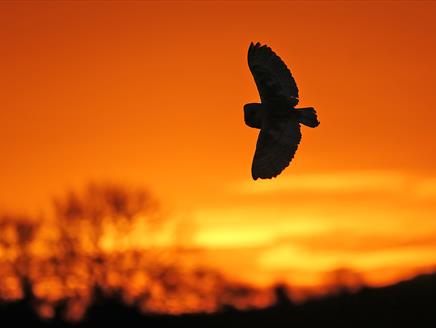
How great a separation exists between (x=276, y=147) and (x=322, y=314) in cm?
3562

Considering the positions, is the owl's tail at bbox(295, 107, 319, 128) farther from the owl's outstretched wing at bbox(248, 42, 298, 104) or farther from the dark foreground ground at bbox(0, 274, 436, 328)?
the dark foreground ground at bbox(0, 274, 436, 328)

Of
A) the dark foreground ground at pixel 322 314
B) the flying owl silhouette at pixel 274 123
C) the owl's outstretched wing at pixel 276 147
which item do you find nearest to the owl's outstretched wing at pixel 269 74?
the flying owl silhouette at pixel 274 123

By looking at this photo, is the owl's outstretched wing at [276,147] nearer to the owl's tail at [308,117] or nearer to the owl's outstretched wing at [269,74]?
the owl's tail at [308,117]

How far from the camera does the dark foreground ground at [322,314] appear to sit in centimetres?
5319

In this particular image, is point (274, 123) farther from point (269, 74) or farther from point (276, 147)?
point (269, 74)

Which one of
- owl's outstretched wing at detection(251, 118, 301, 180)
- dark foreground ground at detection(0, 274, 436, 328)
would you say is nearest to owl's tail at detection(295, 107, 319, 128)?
owl's outstretched wing at detection(251, 118, 301, 180)

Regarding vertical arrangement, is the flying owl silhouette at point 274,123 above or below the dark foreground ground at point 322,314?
below

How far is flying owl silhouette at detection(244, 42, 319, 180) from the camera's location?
1988 centimetres

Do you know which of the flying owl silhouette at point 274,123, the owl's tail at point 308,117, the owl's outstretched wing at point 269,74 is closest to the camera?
the owl's tail at point 308,117

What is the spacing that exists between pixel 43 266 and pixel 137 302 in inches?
156

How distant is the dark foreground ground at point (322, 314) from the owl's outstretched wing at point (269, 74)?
31.7 metres

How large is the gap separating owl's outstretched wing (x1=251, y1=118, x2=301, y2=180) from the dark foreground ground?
32085 mm

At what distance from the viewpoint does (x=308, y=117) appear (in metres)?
19.6

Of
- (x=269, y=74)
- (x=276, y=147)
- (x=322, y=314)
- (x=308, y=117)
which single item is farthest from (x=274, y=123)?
(x=322, y=314)
